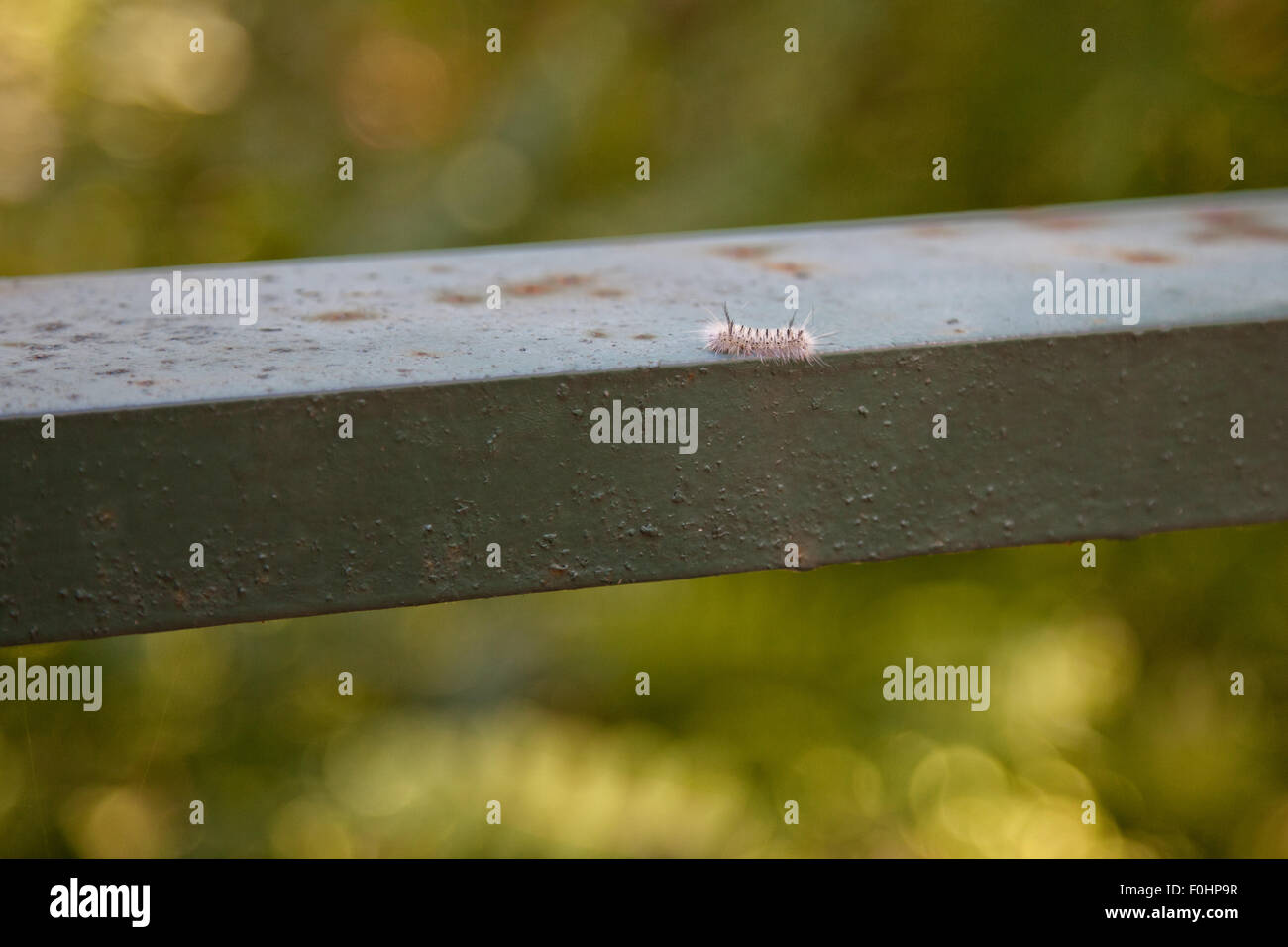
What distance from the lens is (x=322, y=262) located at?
1363 mm

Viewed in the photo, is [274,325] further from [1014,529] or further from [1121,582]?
[1121,582]

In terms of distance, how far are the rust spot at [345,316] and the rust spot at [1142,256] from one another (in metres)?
0.81

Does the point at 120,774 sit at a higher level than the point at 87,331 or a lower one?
lower

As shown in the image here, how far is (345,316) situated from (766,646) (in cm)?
228

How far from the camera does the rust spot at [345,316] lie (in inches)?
42.6

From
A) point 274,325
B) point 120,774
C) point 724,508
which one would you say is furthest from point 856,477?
point 120,774

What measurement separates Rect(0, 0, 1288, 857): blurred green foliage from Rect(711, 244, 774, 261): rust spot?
5.60 feet

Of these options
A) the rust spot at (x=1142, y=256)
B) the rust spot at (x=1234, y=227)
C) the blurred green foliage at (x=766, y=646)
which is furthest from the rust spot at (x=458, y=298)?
Answer: the blurred green foliage at (x=766, y=646)

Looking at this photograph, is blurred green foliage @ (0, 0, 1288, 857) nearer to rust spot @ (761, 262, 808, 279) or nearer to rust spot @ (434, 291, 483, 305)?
rust spot @ (761, 262, 808, 279)

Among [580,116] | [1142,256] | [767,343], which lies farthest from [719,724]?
[767,343]

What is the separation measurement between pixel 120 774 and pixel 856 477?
9.74ft

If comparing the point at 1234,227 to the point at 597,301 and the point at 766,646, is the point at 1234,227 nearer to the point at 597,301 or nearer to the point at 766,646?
the point at 597,301
